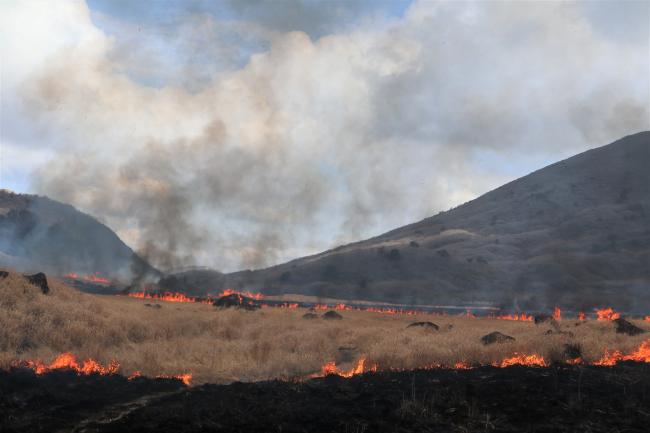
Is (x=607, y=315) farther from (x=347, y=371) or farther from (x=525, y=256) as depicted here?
(x=525, y=256)

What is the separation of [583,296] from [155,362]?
71.5 meters

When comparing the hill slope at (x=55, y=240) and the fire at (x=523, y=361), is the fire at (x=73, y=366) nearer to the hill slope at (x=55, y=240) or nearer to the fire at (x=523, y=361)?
the fire at (x=523, y=361)

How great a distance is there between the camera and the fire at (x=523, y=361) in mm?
22141

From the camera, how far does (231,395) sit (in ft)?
52.1

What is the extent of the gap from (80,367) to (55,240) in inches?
3632

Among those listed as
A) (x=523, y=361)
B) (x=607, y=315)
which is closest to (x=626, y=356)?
(x=523, y=361)

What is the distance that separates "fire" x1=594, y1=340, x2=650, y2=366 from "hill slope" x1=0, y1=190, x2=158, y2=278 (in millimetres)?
59622

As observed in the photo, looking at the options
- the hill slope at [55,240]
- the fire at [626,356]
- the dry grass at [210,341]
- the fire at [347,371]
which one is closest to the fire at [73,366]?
the dry grass at [210,341]

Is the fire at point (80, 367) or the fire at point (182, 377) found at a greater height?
the fire at point (80, 367)

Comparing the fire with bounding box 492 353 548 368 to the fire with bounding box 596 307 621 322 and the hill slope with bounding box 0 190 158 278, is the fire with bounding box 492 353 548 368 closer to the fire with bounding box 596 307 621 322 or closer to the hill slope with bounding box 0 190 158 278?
the fire with bounding box 596 307 621 322

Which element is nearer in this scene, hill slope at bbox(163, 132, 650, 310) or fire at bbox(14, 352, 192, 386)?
fire at bbox(14, 352, 192, 386)

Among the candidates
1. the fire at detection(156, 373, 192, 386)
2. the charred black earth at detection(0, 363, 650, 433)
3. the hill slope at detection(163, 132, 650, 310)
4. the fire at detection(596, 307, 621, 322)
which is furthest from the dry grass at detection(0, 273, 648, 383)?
the hill slope at detection(163, 132, 650, 310)

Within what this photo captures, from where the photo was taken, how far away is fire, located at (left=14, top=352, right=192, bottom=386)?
18.5 m

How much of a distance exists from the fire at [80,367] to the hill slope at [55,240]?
54564mm
